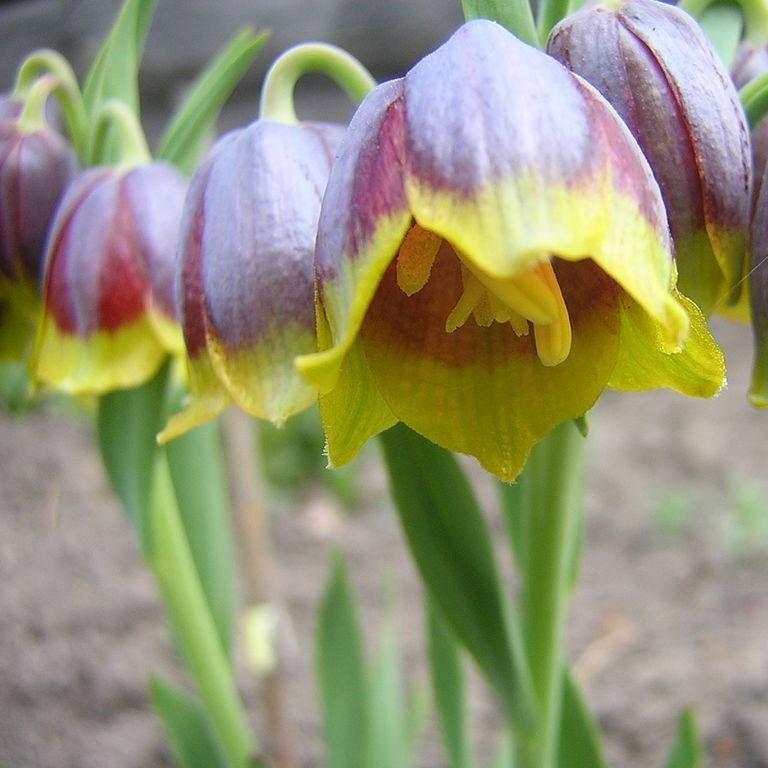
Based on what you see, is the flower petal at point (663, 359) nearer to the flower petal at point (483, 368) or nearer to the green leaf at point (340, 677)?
the flower petal at point (483, 368)

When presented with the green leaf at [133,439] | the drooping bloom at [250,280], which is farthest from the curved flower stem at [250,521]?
the drooping bloom at [250,280]

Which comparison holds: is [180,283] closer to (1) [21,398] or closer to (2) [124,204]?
(2) [124,204]

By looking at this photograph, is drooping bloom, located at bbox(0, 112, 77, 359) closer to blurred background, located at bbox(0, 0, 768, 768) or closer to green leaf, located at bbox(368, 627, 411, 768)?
blurred background, located at bbox(0, 0, 768, 768)

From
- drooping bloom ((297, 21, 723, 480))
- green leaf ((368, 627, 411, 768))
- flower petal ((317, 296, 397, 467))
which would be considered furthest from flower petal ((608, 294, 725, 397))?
green leaf ((368, 627, 411, 768))

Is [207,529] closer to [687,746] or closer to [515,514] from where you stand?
[515,514]

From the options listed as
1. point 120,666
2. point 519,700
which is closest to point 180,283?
point 519,700

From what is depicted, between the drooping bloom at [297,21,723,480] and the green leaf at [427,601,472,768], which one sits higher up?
the drooping bloom at [297,21,723,480]
